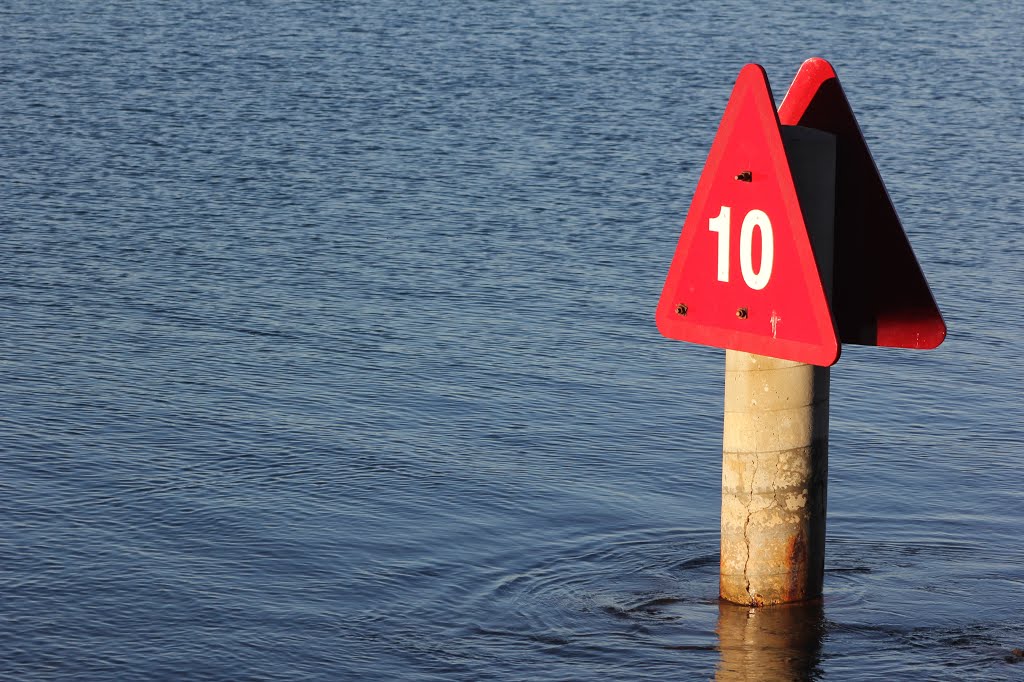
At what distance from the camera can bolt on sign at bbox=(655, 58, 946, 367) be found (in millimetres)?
7602

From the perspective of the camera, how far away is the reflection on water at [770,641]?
26.7 ft

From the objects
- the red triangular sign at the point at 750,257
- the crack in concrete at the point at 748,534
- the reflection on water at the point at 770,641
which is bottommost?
the reflection on water at the point at 770,641

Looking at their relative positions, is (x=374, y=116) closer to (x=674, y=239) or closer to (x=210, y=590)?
(x=674, y=239)

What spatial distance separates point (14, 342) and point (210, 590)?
19.0 feet

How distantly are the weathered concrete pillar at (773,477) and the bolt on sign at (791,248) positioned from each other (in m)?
0.35

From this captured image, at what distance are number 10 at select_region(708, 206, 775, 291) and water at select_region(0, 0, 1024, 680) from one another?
1.83 m

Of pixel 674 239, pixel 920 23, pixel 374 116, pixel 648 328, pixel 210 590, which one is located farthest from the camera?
pixel 920 23

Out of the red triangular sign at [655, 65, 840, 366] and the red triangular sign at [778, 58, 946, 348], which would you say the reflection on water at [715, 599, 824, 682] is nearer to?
the red triangular sign at [778, 58, 946, 348]

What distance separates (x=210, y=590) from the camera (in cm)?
923

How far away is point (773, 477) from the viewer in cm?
833

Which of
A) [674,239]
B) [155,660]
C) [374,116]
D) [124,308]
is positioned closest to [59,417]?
[124,308]

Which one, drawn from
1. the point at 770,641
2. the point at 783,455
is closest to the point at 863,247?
the point at 783,455

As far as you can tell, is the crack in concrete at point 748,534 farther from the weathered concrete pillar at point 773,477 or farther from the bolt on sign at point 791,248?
the bolt on sign at point 791,248

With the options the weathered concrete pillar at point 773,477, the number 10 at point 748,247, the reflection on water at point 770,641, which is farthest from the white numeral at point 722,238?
the reflection on water at point 770,641
